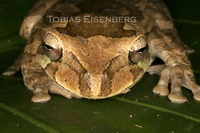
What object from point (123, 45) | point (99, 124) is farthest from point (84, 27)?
point (99, 124)

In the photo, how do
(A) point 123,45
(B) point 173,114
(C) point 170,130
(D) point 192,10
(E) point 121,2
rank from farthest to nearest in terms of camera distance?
(D) point 192,10, (E) point 121,2, (A) point 123,45, (B) point 173,114, (C) point 170,130

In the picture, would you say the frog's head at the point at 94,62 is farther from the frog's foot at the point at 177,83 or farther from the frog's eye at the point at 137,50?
the frog's foot at the point at 177,83

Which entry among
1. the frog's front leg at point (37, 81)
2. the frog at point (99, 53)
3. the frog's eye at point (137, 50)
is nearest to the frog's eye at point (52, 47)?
the frog at point (99, 53)

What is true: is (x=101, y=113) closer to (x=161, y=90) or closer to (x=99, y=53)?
(x=99, y=53)

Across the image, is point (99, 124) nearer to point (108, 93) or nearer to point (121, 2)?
point (108, 93)

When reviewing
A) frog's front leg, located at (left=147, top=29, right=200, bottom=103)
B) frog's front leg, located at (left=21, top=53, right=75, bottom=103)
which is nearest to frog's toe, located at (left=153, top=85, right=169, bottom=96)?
frog's front leg, located at (left=147, top=29, right=200, bottom=103)

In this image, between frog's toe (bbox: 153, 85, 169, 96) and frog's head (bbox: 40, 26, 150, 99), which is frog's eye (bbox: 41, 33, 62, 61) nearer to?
frog's head (bbox: 40, 26, 150, 99)

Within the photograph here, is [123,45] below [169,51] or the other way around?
the other way around
